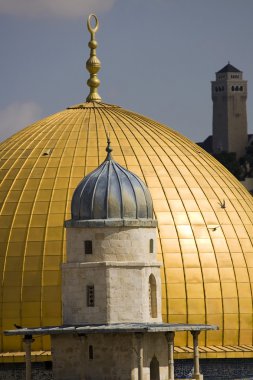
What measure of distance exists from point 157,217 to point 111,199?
43.4 feet

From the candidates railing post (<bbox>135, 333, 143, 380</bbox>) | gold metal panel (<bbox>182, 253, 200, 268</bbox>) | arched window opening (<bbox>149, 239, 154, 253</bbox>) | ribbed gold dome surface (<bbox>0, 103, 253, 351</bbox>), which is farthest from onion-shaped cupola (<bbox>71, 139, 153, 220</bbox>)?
gold metal panel (<bbox>182, 253, 200, 268</bbox>)

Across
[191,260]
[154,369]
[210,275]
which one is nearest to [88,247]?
[154,369]

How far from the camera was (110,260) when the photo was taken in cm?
6775

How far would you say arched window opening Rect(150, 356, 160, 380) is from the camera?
2677 inches

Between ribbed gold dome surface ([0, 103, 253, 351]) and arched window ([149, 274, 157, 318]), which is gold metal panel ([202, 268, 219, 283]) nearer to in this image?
ribbed gold dome surface ([0, 103, 253, 351])

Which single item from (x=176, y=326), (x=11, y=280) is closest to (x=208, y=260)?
(x=11, y=280)

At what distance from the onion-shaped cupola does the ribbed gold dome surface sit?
437 inches

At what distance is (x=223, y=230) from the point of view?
83.4 m

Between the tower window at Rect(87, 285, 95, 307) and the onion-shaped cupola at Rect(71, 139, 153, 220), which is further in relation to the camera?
the onion-shaped cupola at Rect(71, 139, 153, 220)

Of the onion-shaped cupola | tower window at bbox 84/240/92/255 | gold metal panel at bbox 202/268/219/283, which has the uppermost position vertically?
the onion-shaped cupola

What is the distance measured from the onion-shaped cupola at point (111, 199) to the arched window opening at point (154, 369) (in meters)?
4.23

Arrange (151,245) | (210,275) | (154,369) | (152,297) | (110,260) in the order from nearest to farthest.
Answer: (110,260), (154,369), (151,245), (152,297), (210,275)

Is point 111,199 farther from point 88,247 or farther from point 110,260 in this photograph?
point 110,260

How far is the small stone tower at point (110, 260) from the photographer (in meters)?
67.6
